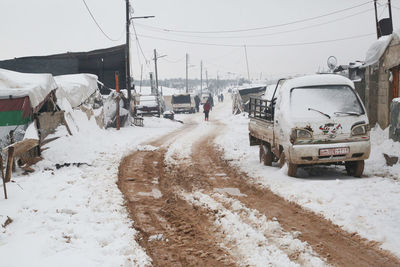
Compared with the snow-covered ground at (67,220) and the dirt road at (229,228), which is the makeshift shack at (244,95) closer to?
the snow-covered ground at (67,220)

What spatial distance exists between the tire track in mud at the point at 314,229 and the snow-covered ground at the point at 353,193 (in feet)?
0.58

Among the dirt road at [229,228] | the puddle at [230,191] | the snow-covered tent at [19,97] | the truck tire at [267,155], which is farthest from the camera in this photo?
the truck tire at [267,155]

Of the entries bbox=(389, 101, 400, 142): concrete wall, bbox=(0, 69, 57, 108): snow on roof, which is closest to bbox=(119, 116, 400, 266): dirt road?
bbox=(0, 69, 57, 108): snow on roof

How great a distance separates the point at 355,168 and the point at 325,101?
160 centimetres

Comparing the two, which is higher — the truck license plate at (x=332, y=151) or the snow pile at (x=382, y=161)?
the truck license plate at (x=332, y=151)

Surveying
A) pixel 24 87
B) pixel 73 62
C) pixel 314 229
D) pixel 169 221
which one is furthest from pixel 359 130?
pixel 73 62

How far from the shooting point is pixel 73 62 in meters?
29.7

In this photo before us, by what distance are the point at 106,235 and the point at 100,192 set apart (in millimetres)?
2437

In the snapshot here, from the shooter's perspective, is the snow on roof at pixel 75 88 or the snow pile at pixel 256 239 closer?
the snow pile at pixel 256 239

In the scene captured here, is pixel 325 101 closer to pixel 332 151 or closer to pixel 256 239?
pixel 332 151

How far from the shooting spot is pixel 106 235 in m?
4.98

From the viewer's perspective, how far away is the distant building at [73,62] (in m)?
29.3

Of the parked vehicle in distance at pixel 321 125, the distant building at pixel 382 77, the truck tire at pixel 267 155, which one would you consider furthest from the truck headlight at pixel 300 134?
the distant building at pixel 382 77

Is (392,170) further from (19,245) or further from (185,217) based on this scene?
(19,245)
